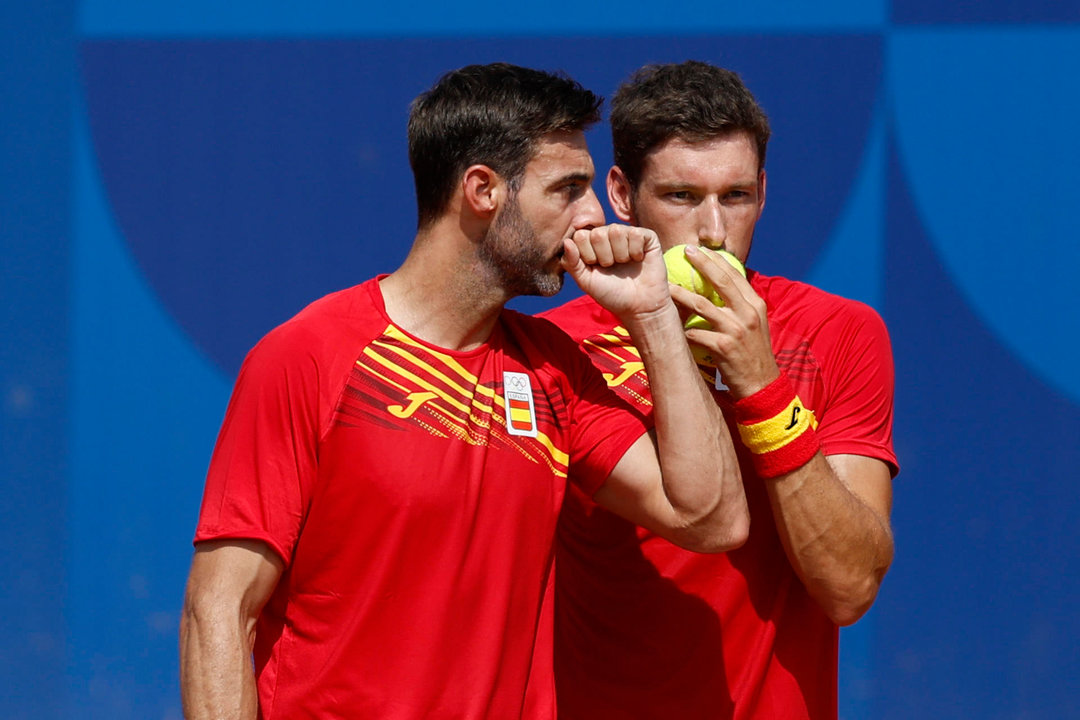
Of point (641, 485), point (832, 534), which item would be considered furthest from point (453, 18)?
point (832, 534)

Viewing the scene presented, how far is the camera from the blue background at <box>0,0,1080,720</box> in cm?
425

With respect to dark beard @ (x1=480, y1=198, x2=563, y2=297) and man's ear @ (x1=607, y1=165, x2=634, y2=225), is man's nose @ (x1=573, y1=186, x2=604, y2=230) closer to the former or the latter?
dark beard @ (x1=480, y1=198, x2=563, y2=297)

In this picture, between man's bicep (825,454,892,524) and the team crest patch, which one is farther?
man's bicep (825,454,892,524)

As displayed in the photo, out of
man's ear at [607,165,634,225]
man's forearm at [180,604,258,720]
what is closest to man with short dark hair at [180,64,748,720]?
man's forearm at [180,604,258,720]

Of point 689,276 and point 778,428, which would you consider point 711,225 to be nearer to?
point 689,276

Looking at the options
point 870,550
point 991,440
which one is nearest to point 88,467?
point 870,550

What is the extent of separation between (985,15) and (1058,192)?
0.65 metres

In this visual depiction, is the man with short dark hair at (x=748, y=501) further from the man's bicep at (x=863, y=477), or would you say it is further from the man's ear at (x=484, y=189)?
the man's ear at (x=484, y=189)

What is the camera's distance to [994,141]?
14.2 ft

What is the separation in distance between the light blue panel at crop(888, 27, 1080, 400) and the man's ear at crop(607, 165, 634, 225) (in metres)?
1.66

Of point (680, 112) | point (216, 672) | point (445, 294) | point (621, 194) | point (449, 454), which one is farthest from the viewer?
point (621, 194)

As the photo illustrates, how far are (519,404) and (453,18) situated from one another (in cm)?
224

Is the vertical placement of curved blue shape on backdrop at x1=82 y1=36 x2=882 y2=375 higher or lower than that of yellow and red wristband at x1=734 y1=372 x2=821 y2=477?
higher

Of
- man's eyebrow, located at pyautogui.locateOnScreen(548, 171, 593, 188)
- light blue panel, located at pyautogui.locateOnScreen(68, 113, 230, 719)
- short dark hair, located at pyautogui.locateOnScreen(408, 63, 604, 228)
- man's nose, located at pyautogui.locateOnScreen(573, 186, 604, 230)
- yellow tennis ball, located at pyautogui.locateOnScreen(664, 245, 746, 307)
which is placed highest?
short dark hair, located at pyautogui.locateOnScreen(408, 63, 604, 228)
